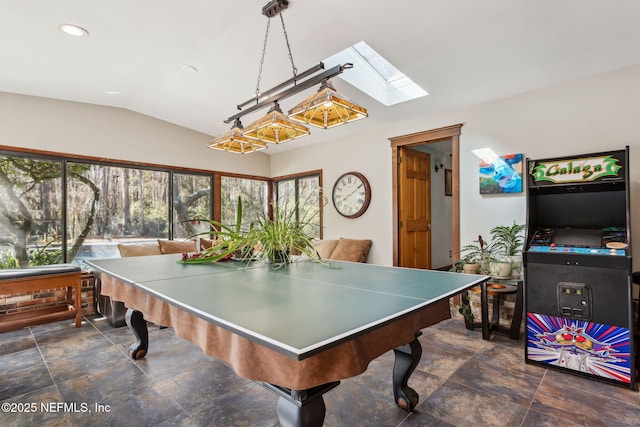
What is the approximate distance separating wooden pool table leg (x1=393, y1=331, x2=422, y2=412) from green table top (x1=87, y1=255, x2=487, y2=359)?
1.46 ft

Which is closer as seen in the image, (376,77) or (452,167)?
(376,77)

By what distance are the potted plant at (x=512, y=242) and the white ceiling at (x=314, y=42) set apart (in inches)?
55.8

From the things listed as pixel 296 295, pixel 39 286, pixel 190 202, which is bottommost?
pixel 39 286

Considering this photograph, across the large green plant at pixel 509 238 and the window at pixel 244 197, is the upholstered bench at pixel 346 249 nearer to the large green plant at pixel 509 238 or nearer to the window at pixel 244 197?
the window at pixel 244 197

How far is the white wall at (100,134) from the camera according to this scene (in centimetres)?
381

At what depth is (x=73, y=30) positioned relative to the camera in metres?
2.56

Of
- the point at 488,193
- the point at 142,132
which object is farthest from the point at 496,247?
the point at 142,132

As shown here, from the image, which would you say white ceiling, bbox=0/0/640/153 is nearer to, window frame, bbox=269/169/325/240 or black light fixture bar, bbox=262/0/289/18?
black light fixture bar, bbox=262/0/289/18

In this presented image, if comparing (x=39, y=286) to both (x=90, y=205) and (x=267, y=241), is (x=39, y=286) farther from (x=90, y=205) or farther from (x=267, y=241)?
(x=267, y=241)

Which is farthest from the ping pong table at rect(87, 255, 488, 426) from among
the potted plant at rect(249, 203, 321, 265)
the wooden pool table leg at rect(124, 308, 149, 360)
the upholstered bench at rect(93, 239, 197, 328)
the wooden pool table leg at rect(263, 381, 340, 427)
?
the upholstered bench at rect(93, 239, 197, 328)

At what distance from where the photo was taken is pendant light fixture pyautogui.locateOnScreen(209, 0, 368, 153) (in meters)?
1.89

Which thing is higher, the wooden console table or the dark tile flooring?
the wooden console table

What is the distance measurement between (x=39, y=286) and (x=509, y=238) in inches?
192

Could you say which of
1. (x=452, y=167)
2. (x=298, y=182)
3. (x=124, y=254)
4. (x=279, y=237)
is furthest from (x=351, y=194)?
(x=124, y=254)
